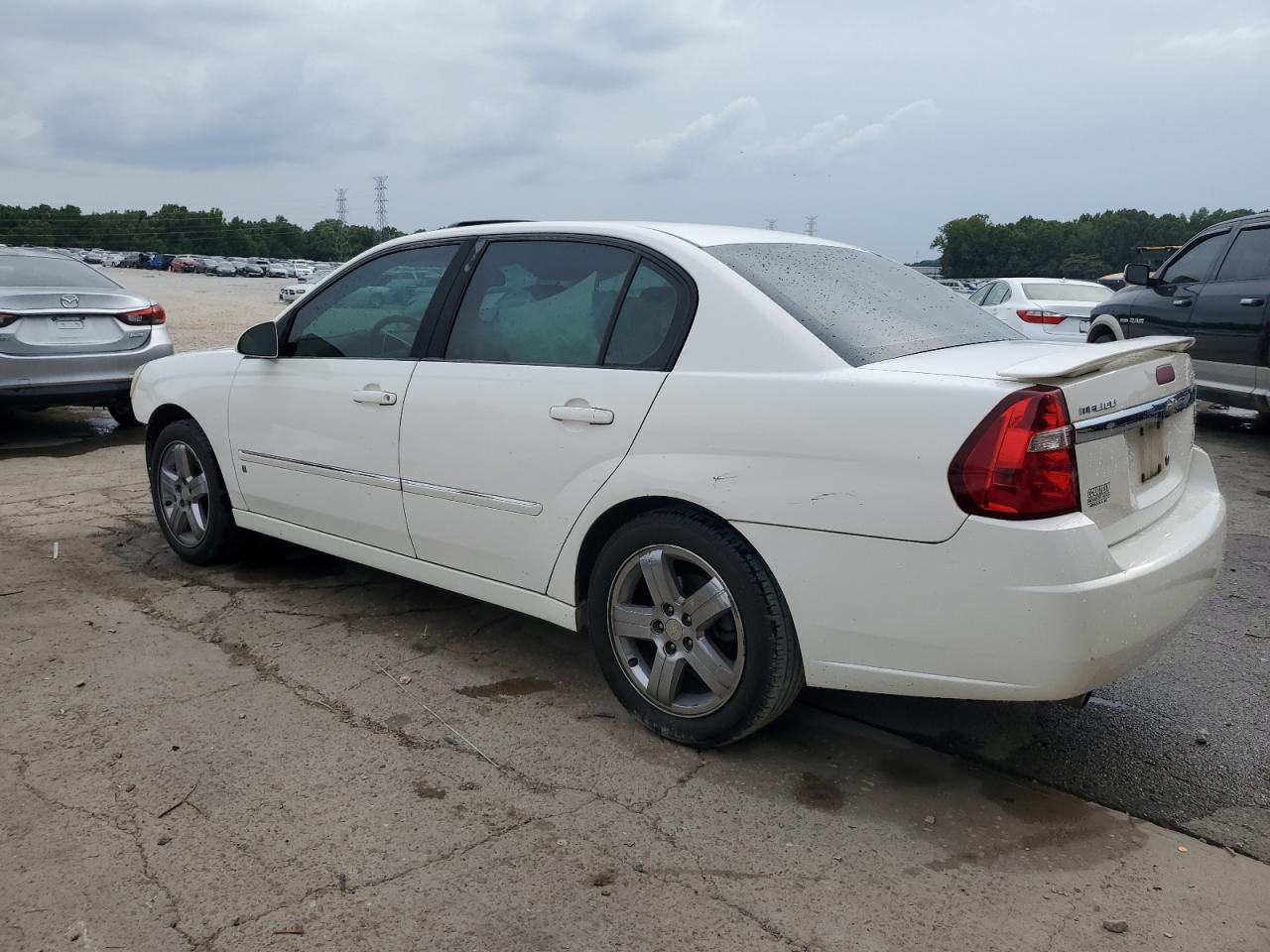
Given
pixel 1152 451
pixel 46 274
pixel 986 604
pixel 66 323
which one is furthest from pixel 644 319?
pixel 46 274

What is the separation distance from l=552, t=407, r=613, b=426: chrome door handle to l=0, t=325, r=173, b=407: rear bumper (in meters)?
5.96

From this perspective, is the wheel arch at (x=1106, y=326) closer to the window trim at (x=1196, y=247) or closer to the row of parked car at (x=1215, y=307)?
the row of parked car at (x=1215, y=307)

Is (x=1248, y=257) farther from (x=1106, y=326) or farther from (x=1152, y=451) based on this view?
(x=1152, y=451)

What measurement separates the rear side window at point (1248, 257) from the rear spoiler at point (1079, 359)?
6.35 meters

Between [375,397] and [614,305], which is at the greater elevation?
[614,305]

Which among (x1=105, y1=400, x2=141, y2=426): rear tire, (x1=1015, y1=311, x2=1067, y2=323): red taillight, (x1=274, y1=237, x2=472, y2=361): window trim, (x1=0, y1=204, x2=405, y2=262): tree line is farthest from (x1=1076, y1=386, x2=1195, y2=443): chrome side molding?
(x1=0, y1=204, x2=405, y2=262): tree line

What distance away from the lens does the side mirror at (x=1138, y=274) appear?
950cm

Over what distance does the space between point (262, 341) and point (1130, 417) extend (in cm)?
346

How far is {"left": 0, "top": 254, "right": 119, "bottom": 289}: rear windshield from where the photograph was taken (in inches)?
324

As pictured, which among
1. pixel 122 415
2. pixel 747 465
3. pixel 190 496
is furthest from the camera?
pixel 122 415

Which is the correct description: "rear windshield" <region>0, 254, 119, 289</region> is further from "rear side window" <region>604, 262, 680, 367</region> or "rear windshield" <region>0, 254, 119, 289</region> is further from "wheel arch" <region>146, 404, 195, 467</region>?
"rear side window" <region>604, 262, 680, 367</region>

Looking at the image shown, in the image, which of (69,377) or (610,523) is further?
(69,377)

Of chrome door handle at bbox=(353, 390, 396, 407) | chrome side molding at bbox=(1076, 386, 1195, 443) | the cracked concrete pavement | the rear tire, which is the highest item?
chrome side molding at bbox=(1076, 386, 1195, 443)

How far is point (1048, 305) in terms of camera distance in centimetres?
1204
